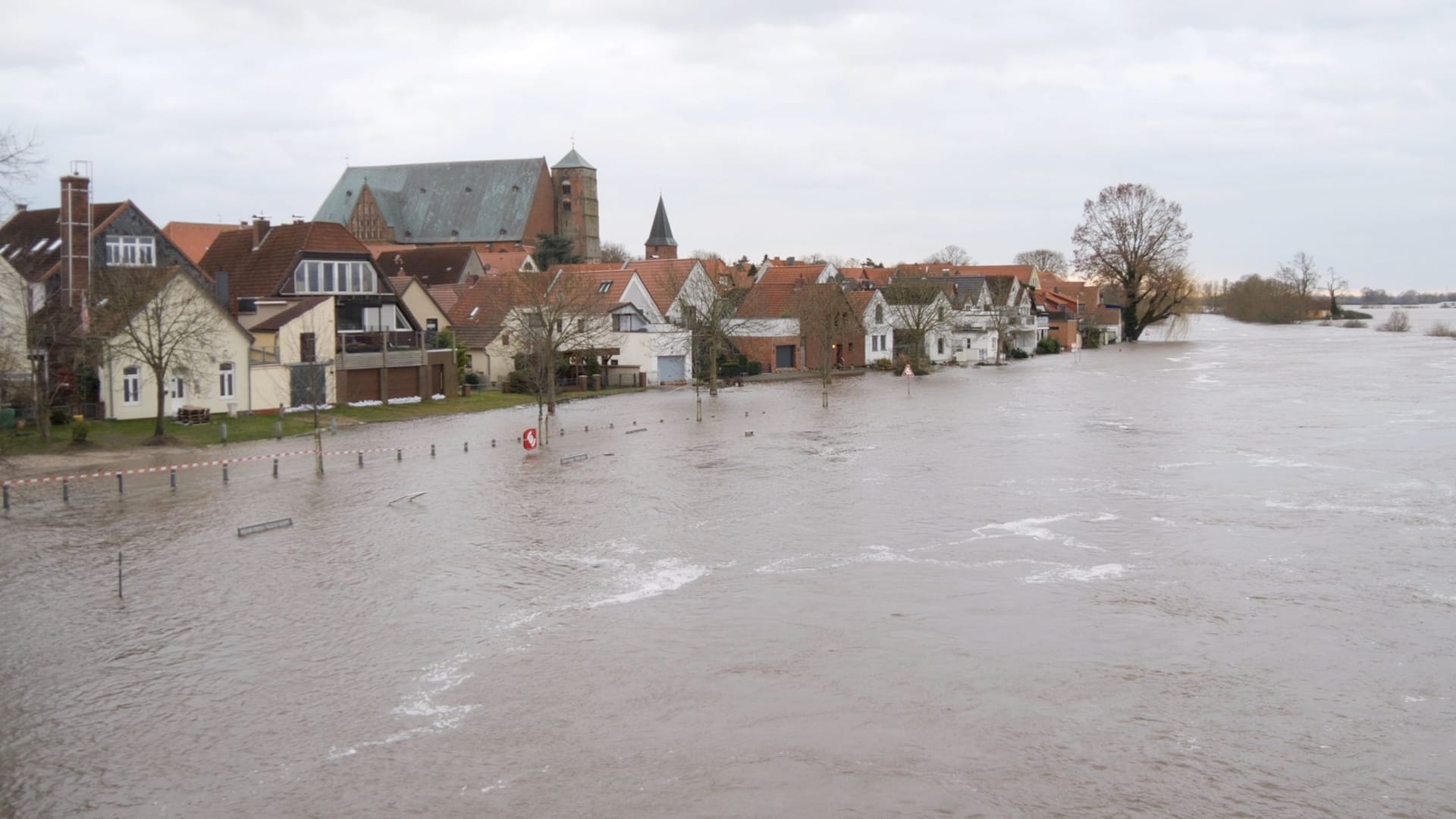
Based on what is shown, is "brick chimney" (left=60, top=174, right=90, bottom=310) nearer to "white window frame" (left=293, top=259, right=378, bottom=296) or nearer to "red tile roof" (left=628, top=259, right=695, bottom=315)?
"white window frame" (left=293, top=259, right=378, bottom=296)

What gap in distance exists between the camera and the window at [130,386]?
41188 millimetres

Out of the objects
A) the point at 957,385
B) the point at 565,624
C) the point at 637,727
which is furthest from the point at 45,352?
the point at 957,385

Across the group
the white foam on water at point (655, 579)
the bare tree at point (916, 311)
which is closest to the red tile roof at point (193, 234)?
the bare tree at point (916, 311)

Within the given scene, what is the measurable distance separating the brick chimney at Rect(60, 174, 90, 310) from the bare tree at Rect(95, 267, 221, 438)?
774 mm

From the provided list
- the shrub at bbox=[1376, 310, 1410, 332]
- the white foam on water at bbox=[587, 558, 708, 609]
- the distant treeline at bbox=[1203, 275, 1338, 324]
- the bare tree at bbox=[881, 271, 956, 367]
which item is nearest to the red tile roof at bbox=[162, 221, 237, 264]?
the bare tree at bbox=[881, 271, 956, 367]

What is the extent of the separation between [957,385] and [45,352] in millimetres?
43675

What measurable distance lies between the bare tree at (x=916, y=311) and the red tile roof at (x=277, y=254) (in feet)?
124

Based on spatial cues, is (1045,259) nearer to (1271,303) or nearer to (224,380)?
(1271,303)

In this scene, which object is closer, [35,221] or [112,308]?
[112,308]

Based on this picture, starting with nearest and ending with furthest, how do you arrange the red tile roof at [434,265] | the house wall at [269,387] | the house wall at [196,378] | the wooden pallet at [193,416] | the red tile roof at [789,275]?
the house wall at [196,378], the wooden pallet at [193,416], the house wall at [269,387], the red tile roof at [789,275], the red tile roof at [434,265]

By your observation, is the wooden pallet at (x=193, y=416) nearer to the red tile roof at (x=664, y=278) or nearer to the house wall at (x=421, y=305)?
the house wall at (x=421, y=305)

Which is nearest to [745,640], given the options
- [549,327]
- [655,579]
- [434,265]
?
[655,579]

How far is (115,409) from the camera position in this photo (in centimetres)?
4097

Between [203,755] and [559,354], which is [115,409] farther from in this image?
[203,755]
